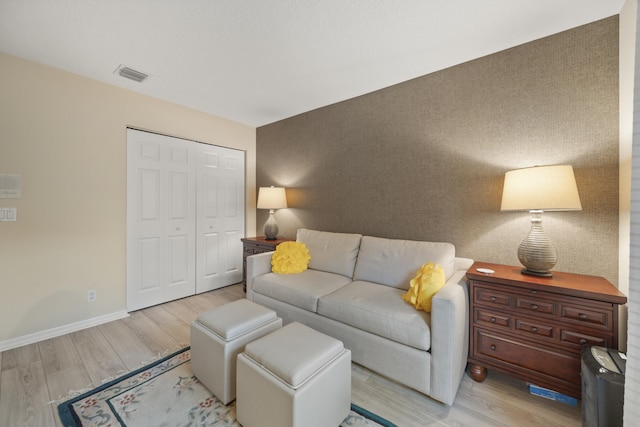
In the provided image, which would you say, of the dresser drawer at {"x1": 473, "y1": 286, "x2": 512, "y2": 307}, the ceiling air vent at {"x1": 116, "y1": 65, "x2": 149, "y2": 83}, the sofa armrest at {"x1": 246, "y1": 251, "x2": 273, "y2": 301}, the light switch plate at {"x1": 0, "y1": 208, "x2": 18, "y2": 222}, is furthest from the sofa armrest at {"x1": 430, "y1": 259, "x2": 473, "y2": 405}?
the light switch plate at {"x1": 0, "y1": 208, "x2": 18, "y2": 222}

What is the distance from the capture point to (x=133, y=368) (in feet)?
6.10

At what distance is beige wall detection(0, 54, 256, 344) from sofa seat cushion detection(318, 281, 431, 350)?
2289 millimetres

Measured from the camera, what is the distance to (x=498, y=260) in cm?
206

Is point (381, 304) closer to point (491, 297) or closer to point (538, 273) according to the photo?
point (491, 297)

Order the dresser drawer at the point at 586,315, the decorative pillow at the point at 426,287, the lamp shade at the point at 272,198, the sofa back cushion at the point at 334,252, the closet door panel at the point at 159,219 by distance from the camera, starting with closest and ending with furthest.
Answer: the dresser drawer at the point at 586,315 → the decorative pillow at the point at 426,287 → the sofa back cushion at the point at 334,252 → the closet door panel at the point at 159,219 → the lamp shade at the point at 272,198

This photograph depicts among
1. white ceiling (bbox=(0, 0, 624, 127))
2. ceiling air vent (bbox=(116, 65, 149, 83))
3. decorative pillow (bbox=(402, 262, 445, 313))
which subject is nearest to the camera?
white ceiling (bbox=(0, 0, 624, 127))

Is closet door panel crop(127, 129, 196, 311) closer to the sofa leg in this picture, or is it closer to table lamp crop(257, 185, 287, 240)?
table lamp crop(257, 185, 287, 240)

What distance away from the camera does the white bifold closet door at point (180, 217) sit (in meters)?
2.82

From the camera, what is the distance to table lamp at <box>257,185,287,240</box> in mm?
3327

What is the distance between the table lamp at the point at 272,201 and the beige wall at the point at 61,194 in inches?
56.7

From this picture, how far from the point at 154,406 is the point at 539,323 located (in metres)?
2.33

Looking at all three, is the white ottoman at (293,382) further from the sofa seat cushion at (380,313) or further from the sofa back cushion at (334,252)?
the sofa back cushion at (334,252)

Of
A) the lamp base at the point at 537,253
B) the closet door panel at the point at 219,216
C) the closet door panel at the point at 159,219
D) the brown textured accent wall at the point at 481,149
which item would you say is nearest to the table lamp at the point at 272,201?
the brown textured accent wall at the point at 481,149

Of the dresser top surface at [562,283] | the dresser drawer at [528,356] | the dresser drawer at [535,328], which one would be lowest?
the dresser drawer at [528,356]
